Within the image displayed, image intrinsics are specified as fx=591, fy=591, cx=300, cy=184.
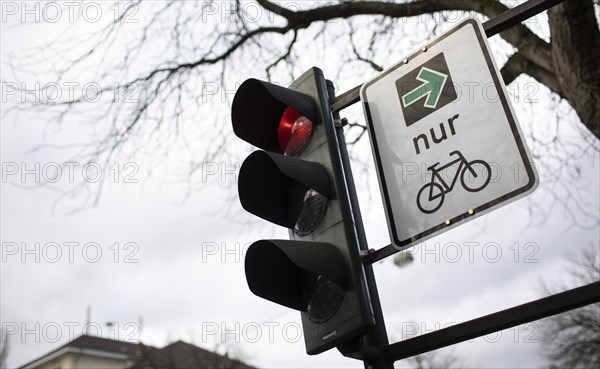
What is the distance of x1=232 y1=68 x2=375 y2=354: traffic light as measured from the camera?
2.01m

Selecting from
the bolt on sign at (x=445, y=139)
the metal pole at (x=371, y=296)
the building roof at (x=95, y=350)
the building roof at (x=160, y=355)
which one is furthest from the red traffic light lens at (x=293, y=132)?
the building roof at (x=95, y=350)

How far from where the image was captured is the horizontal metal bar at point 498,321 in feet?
5.03

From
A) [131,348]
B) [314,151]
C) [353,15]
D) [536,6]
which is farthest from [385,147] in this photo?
[131,348]

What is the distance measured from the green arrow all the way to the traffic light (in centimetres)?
37

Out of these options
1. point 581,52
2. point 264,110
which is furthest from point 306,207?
point 581,52

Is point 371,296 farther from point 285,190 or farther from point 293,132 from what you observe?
point 293,132

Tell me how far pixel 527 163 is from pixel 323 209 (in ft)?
2.61

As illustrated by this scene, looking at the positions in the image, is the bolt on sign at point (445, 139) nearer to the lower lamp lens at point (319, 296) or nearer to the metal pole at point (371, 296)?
the metal pole at point (371, 296)

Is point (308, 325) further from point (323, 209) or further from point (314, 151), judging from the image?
point (314, 151)

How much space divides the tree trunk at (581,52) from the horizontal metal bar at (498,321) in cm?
396

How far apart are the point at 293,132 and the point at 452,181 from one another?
883mm

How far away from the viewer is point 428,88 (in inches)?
87.8

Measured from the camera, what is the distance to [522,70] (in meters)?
6.45

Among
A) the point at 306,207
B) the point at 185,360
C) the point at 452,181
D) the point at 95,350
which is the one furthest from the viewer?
the point at 95,350
